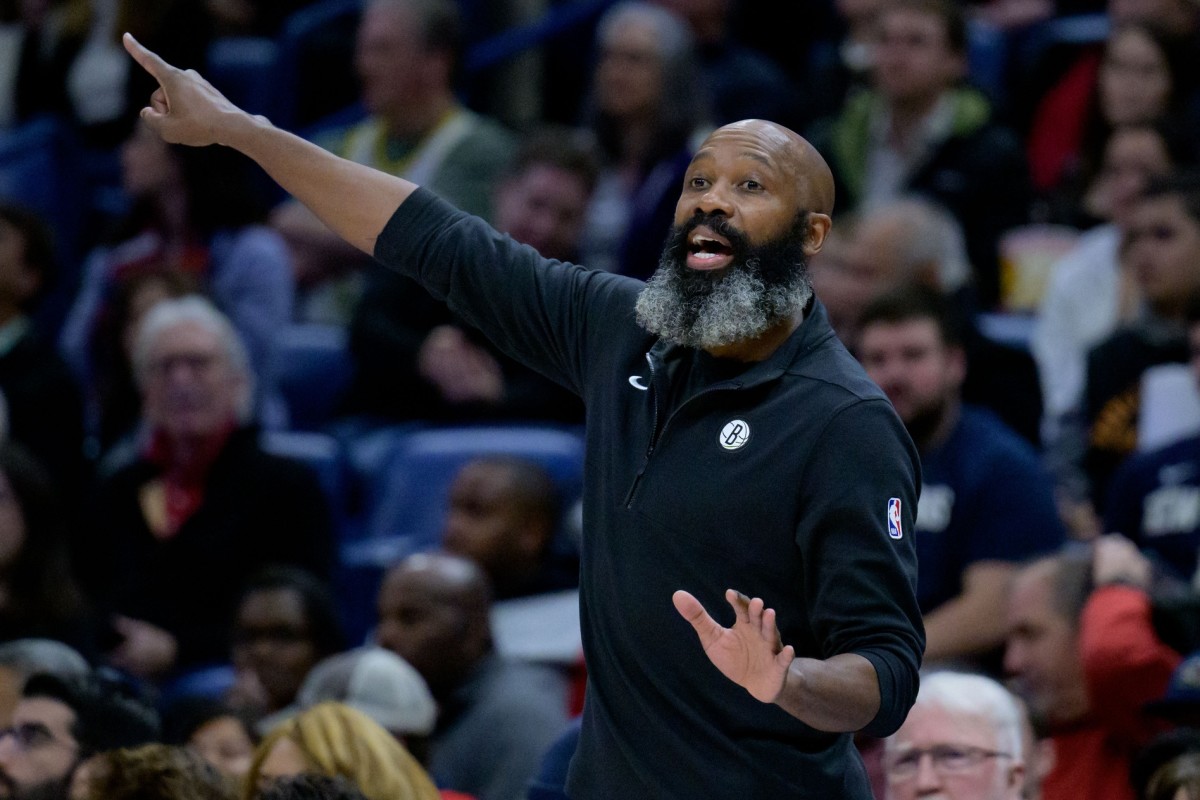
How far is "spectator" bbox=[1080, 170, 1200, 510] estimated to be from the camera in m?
5.39

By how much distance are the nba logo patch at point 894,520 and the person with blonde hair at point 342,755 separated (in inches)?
48.9

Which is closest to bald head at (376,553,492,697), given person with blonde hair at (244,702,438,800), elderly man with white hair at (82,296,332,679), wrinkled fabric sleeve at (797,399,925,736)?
elderly man with white hair at (82,296,332,679)

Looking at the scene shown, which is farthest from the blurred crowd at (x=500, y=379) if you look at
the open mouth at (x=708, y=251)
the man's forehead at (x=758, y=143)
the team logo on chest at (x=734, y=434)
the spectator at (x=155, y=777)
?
the man's forehead at (x=758, y=143)

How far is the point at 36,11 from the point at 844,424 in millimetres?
6403

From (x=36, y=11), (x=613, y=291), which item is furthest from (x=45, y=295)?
(x=613, y=291)

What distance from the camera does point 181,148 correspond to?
658cm

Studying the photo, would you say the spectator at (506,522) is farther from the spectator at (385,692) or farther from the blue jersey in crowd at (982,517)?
the blue jersey in crowd at (982,517)

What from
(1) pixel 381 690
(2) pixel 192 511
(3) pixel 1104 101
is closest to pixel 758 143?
(1) pixel 381 690

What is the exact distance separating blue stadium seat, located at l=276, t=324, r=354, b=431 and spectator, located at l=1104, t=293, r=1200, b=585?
8.53ft

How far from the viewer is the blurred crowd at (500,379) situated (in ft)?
13.6

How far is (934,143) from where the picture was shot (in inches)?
248

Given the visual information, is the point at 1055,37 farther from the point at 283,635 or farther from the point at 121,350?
the point at 283,635

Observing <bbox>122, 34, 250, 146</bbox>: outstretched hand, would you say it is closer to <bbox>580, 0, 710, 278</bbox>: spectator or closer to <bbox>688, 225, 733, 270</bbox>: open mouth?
<bbox>688, 225, 733, 270</bbox>: open mouth

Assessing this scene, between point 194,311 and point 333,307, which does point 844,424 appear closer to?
point 194,311
